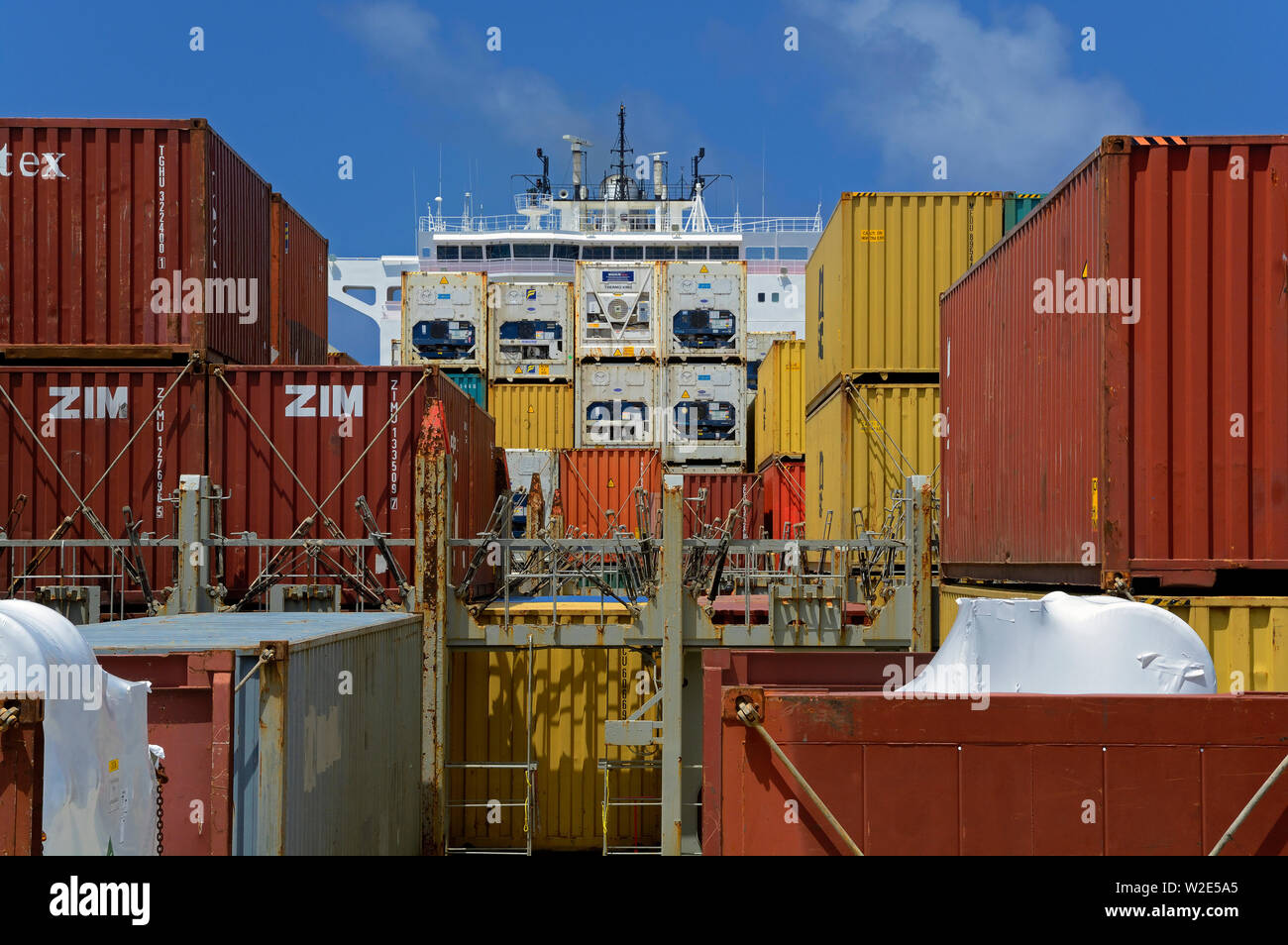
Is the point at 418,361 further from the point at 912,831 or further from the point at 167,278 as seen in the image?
the point at 912,831

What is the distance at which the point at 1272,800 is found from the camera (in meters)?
5.00

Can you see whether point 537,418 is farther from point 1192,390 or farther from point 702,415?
point 1192,390

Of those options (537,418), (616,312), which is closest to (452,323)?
(537,418)

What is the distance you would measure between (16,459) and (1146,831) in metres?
12.9

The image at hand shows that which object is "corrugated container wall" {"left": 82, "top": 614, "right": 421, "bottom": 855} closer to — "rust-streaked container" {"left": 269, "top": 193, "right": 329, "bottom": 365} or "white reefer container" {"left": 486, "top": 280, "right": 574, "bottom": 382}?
"rust-streaked container" {"left": 269, "top": 193, "right": 329, "bottom": 365}

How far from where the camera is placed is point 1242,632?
881 centimetres

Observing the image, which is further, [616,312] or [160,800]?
[616,312]

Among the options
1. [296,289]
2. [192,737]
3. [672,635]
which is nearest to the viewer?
[192,737]

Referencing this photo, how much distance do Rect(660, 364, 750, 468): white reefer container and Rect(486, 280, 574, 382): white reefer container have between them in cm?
268

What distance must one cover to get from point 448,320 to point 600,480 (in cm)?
551

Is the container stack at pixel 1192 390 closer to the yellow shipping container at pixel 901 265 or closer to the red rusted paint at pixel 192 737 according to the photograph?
the red rusted paint at pixel 192 737

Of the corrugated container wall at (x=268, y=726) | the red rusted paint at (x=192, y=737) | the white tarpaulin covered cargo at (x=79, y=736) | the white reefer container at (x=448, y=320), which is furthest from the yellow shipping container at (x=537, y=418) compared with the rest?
the white tarpaulin covered cargo at (x=79, y=736)

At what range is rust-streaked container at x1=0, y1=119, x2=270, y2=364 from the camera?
1395cm

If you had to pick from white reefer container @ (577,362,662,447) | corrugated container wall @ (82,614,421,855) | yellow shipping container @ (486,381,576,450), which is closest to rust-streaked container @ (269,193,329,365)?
yellow shipping container @ (486,381,576,450)
